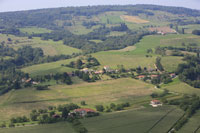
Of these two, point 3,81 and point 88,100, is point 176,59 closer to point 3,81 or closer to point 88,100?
point 88,100

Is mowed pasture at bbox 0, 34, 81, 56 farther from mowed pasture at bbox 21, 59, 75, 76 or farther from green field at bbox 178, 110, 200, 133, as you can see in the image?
green field at bbox 178, 110, 200, 133

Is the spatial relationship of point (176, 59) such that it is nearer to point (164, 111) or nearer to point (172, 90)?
point (172, 90)

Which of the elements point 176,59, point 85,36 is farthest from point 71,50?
point 176,59

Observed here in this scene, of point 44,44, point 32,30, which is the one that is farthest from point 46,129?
point 32,30

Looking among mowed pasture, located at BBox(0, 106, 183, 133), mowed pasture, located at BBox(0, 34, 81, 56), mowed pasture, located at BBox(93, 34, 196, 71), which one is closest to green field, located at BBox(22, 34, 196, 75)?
mowed pasture, located at BBox(93, 34, 196, 71)

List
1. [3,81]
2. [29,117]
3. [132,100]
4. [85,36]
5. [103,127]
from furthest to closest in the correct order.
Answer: [85,36] < [3,81] < [132,100] < [29,117] < [103,127]

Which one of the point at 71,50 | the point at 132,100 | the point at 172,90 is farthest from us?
the point at 71,50

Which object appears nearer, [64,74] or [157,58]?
[64,74]
